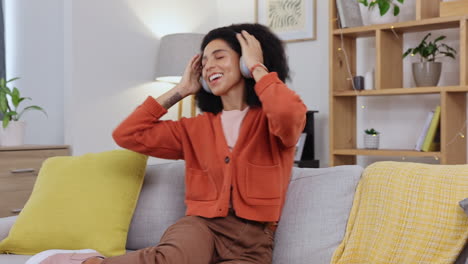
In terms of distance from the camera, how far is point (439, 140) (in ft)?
11.3

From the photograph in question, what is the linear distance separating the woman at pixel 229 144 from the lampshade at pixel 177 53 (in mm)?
1811

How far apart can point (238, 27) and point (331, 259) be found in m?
0.79

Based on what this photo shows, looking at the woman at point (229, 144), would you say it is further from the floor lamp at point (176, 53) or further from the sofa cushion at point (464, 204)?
the floor lamp at point (176, 53)

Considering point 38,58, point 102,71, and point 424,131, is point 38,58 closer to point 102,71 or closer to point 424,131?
point 102,71

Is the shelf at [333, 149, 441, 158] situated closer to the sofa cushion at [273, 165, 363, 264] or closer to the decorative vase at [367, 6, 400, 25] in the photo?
the decorative vase at [367, 6, 400, 25]

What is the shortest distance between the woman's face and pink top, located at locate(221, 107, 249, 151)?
0.07 m

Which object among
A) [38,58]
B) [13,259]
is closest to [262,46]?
[13,259]

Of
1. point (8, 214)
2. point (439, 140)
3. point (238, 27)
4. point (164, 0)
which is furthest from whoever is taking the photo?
point (164, 0)

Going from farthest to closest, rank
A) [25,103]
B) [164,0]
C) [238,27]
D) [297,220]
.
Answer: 1. [164,0]
2. [25,103]
3. [238,27]
4. [297,220]

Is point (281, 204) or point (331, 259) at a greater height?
point (281, 204)

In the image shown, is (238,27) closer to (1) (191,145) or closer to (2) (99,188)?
(1) (191,145)

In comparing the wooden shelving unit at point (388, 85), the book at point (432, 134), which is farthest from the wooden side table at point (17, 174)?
the book at point (432, 134)

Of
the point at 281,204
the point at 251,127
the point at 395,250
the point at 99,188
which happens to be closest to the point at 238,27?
the point at 251,127

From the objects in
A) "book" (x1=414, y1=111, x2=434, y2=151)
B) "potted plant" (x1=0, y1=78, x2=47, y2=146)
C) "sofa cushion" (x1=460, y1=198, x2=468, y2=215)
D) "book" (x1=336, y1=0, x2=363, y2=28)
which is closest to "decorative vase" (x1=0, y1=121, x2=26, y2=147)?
"potted plant" (x1=0, y1=78, x2=47, y2=146)
